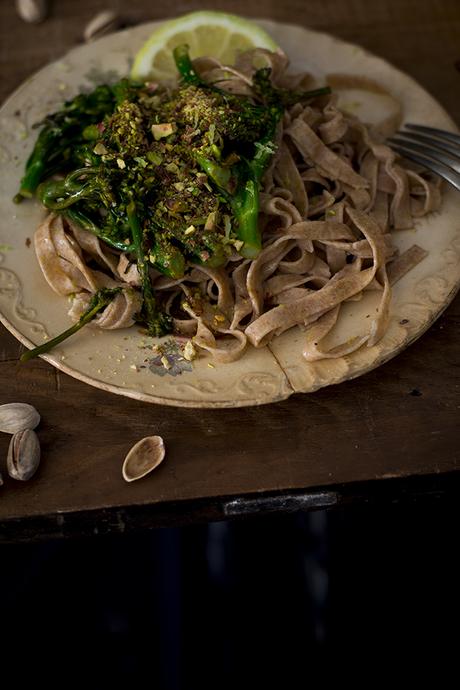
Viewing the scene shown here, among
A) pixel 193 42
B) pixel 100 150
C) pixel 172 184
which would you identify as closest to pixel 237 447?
pixel 172 184

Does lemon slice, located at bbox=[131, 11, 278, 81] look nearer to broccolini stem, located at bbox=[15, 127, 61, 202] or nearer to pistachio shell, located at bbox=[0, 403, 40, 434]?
broccolini stem, located at bbox=[15, 127, 61, 202]

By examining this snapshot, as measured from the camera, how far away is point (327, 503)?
9.23ft

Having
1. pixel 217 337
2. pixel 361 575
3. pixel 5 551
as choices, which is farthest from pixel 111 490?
pixel 361 575

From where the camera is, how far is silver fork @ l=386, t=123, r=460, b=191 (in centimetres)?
346

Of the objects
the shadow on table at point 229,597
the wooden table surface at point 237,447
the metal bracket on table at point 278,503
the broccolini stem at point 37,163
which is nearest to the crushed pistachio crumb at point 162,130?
the broccolini stem at point 37,163

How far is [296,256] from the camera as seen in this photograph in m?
→ 3.33

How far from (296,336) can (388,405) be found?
43 cm

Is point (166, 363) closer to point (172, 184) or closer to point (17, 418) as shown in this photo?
point (17, 418)

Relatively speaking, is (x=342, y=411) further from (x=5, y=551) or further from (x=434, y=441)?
(x=5, y=551)

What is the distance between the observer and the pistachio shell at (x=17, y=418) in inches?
113

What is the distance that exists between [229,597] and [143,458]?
3.25 feet

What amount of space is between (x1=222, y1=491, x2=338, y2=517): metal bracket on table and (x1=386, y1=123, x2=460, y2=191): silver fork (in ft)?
4.80

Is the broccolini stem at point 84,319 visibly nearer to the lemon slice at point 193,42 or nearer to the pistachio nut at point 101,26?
the lemon slice at point 193,42

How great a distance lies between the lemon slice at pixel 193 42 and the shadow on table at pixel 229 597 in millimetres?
2081
